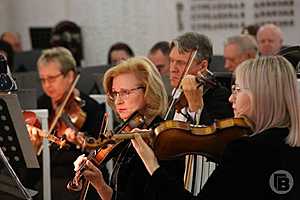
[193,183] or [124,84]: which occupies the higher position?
[124,84]

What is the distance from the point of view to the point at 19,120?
3549 mm

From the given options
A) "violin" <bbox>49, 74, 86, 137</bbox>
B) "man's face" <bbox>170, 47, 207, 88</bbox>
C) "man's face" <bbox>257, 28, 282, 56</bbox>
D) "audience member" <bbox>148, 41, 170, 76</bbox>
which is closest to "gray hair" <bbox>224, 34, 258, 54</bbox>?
"audience member" <bbox>148, 41, 170, 76</bbox>

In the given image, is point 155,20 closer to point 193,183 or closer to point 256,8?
point 256,8

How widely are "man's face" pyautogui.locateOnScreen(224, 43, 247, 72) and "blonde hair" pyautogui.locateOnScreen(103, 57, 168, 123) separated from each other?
243 cm

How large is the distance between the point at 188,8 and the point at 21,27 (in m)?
2.60

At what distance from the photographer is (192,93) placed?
373 centimetres

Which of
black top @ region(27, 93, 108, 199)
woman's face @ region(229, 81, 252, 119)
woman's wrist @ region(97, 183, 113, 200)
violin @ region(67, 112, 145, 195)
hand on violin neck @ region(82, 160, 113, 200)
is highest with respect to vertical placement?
woman's face @ region(229, 81, 252, 119)

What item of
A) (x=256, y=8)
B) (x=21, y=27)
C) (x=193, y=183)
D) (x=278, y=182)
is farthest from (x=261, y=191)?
(x=21, y=27)

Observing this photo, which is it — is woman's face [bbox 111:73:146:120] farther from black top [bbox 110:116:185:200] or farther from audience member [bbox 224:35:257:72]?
audience member [bbox 224:35:257:72]

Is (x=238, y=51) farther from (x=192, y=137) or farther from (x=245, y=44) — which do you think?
(x=192, y=137)

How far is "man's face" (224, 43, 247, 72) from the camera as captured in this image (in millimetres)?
6141

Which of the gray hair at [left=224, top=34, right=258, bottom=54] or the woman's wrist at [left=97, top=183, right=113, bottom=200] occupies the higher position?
the gray hair at [left=224, top=34, right=258, bottom=54]

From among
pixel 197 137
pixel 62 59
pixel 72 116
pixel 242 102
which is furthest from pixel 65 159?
pixel 242 102

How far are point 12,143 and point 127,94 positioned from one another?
0.51 meters
